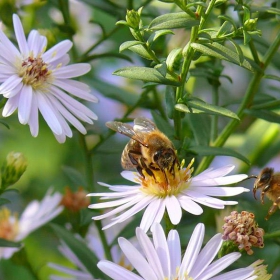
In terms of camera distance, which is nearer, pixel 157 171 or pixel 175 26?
pixel 175 26

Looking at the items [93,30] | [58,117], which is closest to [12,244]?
[58,117]

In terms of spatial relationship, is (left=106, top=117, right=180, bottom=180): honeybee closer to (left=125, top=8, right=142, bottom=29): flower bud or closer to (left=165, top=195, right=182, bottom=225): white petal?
(left=165, top=195, right=182, bottom=225): white petal

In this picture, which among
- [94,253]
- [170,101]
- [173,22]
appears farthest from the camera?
[94,253]

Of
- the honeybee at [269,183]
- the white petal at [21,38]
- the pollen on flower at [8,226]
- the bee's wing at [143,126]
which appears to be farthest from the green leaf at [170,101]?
the pollen on flower at [8,226]

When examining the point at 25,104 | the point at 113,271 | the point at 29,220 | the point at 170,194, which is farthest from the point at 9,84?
the point at 29,220

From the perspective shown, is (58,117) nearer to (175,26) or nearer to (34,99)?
(34,99)

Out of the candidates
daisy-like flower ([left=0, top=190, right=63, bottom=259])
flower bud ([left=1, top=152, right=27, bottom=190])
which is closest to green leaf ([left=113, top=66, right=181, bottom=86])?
flower bud ([left=1, top=152, right=27, bottom=190])

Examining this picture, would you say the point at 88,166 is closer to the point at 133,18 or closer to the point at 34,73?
the point at 34,73
